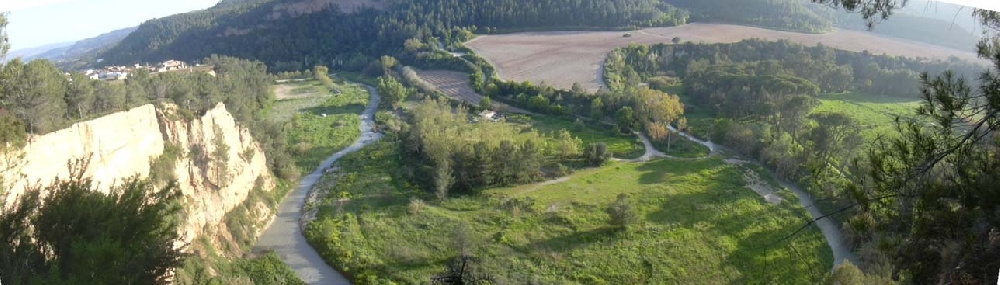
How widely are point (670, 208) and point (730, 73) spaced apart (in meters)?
33.2

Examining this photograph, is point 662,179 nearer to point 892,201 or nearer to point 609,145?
point 609,145

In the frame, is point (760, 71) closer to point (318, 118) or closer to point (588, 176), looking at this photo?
point (588, 176)

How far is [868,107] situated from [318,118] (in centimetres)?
5430

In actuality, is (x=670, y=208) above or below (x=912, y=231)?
below

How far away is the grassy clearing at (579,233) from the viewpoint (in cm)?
2223

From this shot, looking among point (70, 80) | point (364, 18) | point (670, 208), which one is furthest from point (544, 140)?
point (364, 18)

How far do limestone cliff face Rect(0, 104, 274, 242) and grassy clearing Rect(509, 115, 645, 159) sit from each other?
78.3 feet

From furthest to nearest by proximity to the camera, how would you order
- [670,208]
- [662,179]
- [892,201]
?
[662,179] < [670,208] < [892,201]

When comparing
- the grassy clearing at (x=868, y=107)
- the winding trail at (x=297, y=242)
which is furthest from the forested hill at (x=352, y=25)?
the winding trail at (x=297, y=242)

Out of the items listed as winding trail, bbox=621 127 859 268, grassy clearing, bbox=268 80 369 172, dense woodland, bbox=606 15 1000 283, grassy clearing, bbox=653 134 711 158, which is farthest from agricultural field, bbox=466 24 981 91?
winding trail, bbox=621 127 859 268

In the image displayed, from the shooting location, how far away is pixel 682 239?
25.0 metres

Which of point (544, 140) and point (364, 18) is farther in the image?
point (364, 18)

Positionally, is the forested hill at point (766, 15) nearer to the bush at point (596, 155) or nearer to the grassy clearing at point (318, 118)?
the grassy clearing at point (318, 118)

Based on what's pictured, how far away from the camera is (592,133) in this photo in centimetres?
4638
